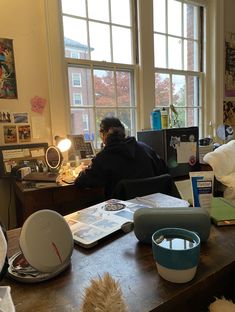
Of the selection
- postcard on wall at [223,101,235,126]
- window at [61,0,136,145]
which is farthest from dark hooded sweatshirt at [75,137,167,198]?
postcard on wall at [223,101,235,126]

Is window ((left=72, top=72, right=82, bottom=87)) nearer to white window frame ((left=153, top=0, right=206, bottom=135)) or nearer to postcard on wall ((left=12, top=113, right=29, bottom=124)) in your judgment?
postcard on wall ((left=12, top=113, right=29, bottom=124))

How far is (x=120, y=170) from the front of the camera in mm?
1696

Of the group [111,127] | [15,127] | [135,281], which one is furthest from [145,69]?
[135,281]

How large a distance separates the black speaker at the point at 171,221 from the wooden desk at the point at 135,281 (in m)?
0.04

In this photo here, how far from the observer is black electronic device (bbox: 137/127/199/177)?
2271mm

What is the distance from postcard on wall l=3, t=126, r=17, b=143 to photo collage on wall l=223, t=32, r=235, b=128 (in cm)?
260

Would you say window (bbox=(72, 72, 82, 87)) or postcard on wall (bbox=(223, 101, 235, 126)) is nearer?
window (bbox=(72, 72, 82, 87))

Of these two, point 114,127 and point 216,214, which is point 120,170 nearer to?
point 114,127

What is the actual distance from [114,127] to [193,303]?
56.5 inches

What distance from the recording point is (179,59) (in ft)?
9.91

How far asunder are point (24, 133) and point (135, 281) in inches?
69.3

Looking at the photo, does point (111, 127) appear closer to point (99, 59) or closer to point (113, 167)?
point (113, 167)

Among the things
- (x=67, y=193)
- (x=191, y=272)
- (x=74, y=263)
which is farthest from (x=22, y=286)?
(x=67, y=193)

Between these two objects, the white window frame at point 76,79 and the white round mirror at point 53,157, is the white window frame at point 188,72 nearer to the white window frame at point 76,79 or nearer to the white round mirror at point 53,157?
the white window frame at point 76,79
